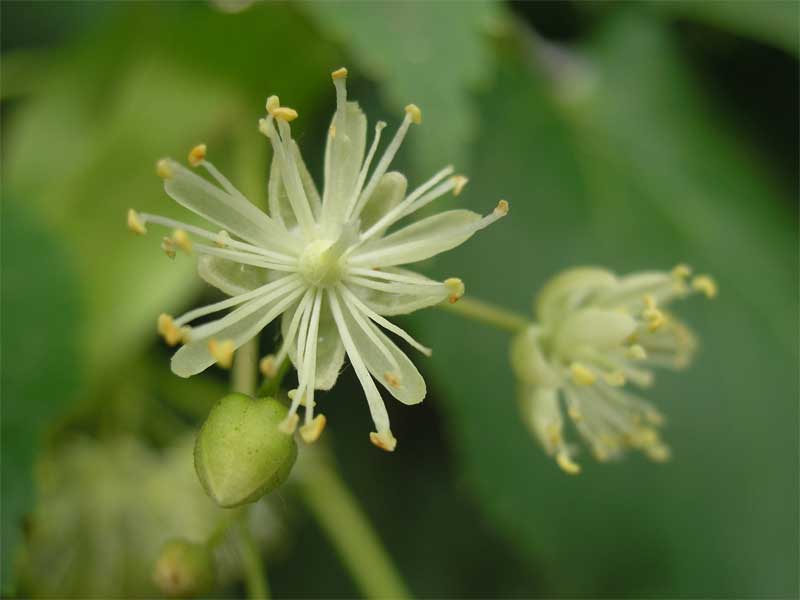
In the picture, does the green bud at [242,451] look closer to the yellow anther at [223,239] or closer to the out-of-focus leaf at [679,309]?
the yellow anther at [223,239]

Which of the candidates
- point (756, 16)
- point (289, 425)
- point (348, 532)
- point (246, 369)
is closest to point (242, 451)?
point (289, 425)

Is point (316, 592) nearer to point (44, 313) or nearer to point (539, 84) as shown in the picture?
point (44, 313)

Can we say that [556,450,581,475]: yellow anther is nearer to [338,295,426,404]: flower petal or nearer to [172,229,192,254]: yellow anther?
[338,295,426,404]: flower petal

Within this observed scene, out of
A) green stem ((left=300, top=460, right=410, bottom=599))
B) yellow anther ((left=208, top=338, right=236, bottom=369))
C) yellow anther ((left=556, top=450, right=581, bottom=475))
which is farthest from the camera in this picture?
green stem ((left=300, top=460, right=410, bottom=599))

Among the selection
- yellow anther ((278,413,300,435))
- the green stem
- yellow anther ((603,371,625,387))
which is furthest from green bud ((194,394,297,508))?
the green stem

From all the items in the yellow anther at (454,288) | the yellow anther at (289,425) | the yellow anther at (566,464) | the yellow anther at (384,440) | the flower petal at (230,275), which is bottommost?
the yellow anther at (566,464)

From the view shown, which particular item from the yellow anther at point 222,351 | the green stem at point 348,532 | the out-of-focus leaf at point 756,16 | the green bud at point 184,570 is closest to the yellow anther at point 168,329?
the yellow anther at point 222,351

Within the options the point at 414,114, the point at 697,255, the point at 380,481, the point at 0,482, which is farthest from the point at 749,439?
the point at 0,482
